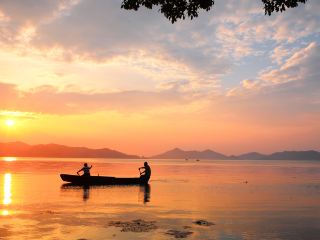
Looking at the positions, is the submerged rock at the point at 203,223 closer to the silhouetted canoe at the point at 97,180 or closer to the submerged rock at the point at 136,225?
the submerged rock at the point at 136,225

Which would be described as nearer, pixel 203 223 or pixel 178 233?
pixel 178 233

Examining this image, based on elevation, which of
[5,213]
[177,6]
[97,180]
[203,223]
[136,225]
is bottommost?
[203,223]

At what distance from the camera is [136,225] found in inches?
826

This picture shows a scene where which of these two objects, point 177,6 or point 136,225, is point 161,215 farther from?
point 177,6

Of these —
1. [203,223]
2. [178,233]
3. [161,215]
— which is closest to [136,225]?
[178,233]

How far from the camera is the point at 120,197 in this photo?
118 feet

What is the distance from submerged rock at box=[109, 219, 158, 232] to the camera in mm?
19844

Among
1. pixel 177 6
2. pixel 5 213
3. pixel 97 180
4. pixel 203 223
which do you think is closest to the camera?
pixel 177 6

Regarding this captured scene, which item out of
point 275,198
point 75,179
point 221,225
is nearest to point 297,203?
point 275,198

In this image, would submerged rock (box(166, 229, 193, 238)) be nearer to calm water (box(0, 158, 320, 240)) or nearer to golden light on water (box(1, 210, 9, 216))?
calm water (box(0, 158, 320, 240))

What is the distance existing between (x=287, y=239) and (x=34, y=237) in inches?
453

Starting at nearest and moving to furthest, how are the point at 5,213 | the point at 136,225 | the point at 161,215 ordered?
1. the point at 136,225
2. the point at 5,213
3. the point at 161,215

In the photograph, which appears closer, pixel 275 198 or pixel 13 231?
pixel 13 231

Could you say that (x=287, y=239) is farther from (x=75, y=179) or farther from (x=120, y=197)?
(x=75, y=179)
